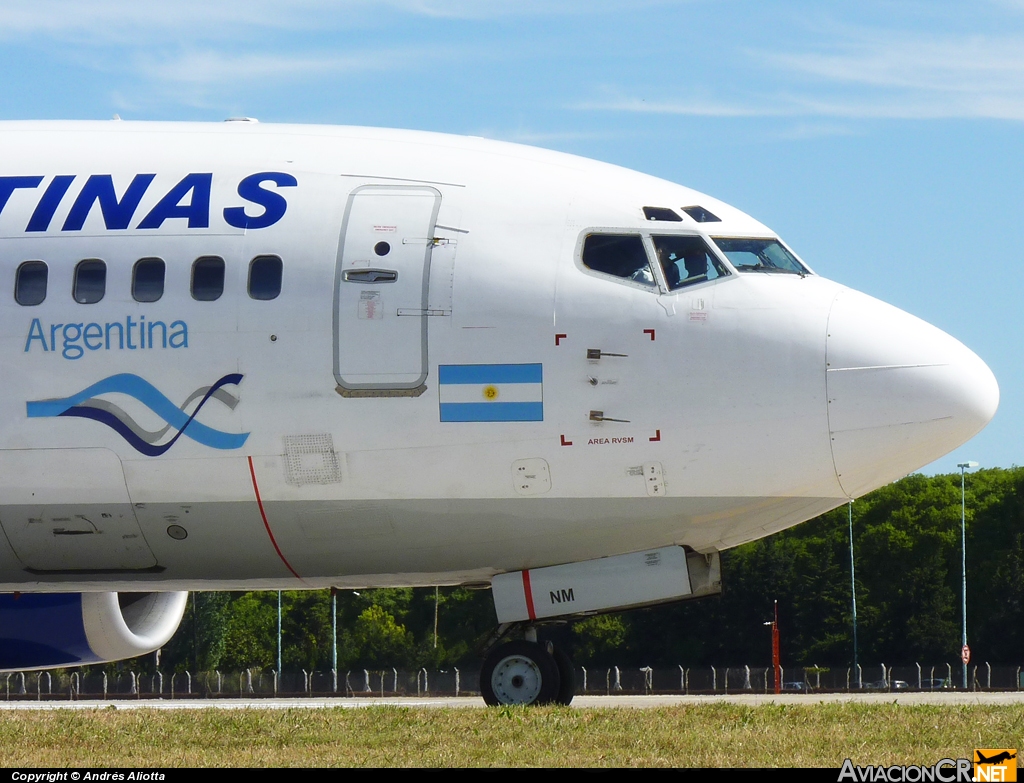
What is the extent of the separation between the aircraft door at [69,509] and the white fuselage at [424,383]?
0.08 ft

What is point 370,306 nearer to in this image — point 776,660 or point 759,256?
point 759,256

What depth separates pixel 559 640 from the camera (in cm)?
8544

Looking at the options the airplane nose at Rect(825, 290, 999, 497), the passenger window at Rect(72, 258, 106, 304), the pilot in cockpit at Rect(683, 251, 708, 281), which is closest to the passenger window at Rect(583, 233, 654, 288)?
the pilot in cockpit at Rect(683, 251, 708, 281)

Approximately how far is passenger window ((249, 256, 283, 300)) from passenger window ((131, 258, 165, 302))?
97cm

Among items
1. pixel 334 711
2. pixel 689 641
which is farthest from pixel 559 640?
pixel 334 711

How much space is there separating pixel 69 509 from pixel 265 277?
3250mm

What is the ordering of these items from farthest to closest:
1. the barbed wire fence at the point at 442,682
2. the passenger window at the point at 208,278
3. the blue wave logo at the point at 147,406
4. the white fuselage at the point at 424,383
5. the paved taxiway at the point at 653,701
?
the barbed wire fence at the point at 442,682, the paved taxiway at the point at 653,701, the passenger window at the point at 208,278, the blue wave logo at the point at 147,406, the white fuselage at the point at 424,383

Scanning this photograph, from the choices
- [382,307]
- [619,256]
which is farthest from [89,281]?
[619,256]

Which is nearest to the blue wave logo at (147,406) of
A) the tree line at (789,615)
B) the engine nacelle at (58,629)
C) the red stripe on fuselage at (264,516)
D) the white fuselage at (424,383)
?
the white fuselage at (424,383)

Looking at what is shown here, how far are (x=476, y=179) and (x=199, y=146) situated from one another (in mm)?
3136

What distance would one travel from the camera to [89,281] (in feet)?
51.5

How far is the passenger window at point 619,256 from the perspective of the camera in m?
15.6

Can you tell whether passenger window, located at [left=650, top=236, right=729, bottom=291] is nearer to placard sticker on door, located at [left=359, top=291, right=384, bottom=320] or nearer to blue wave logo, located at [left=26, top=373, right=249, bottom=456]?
placard sticker on door, located at [left=359, top=291, right=384, bottom=320]

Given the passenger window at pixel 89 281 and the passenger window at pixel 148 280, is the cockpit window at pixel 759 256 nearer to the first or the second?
the passenger window at pixel 148 280
